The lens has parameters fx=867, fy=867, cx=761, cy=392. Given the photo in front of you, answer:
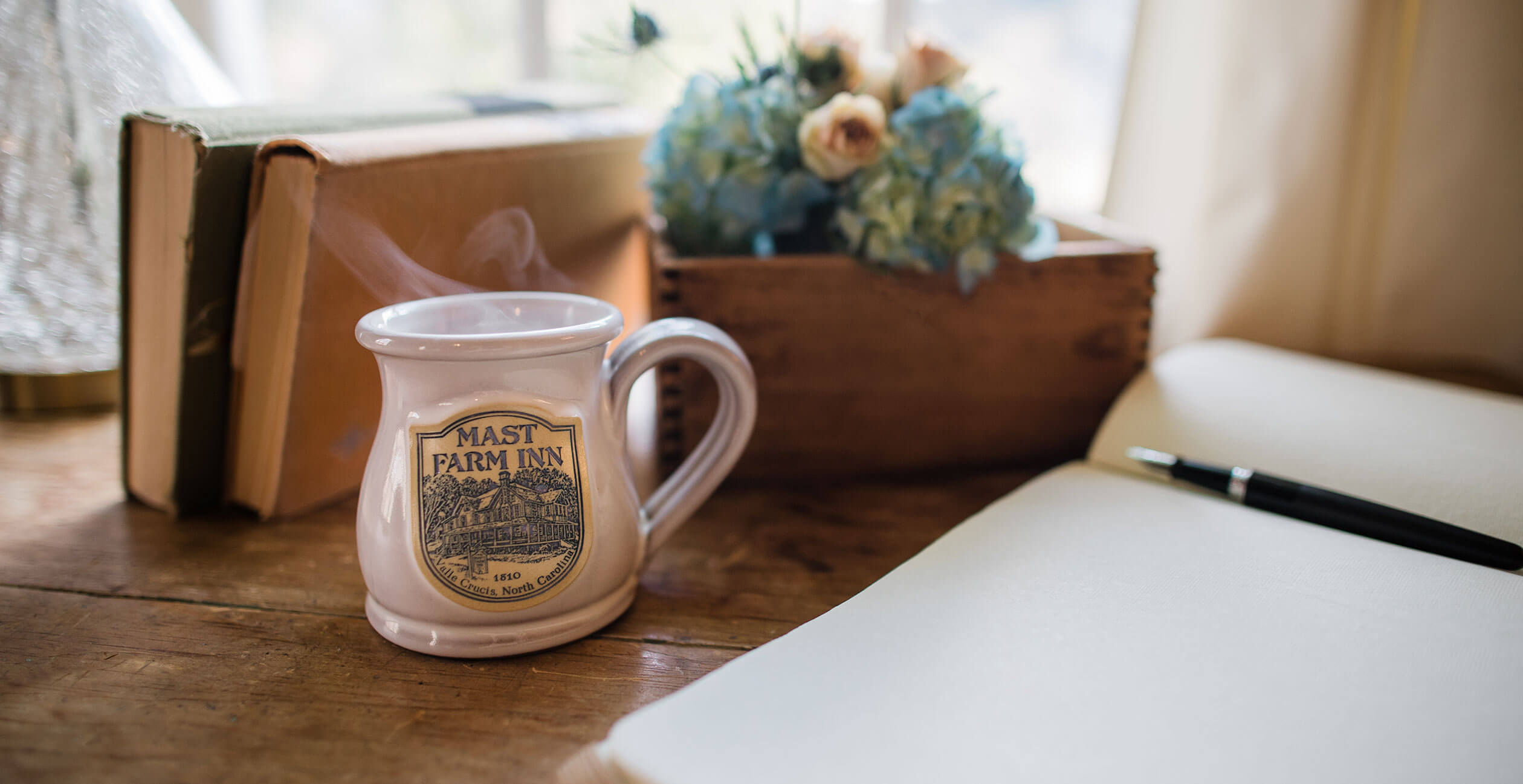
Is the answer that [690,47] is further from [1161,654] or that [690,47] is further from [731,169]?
[1161,654]

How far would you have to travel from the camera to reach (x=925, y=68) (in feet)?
2.37

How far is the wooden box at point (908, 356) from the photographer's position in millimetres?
649

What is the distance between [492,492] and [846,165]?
39cm

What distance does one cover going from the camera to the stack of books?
52 centimetres

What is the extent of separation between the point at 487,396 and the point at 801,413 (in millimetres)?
311

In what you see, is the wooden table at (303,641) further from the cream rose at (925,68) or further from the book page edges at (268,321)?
the cream rose at (925,68)

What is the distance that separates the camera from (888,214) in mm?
629

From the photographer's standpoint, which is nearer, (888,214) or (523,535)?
(523,535)

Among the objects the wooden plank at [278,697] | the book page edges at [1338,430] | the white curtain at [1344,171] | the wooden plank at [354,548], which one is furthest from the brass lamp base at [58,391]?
the white curtain at [1344,171]

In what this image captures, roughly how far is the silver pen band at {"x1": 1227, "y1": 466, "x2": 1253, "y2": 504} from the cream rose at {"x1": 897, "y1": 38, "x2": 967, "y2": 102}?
387 mm

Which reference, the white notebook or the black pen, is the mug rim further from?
the black pen

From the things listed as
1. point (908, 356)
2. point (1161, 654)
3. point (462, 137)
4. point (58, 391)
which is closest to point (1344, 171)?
point (908, 356)

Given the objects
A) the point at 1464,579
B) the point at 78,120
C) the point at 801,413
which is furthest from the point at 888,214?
the point at 78,120

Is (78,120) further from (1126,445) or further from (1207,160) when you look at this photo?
(1207,160)
